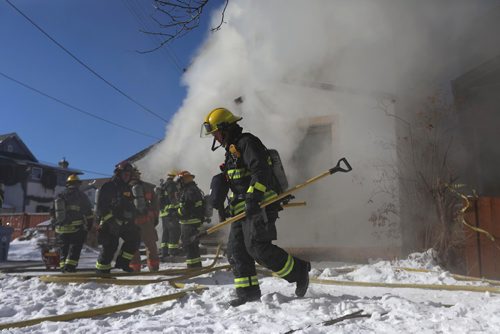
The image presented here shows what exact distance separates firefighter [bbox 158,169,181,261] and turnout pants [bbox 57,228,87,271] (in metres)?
1.70

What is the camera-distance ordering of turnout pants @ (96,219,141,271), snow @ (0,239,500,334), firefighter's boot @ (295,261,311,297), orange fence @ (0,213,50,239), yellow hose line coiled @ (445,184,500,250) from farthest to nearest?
orange fence @ (0,213,50,239) < turnout pants @ (96,219,141,271) < yellow hose line coiled @ (445,184,500,250) < firefighter's boot @ (295,261,311,297) < snow @ (0,239,500,334)

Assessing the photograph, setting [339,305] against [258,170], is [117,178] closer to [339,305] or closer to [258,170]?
[258,170]

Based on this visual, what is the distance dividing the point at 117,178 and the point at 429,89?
5390 mm

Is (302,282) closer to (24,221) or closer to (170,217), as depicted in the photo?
(170,217)

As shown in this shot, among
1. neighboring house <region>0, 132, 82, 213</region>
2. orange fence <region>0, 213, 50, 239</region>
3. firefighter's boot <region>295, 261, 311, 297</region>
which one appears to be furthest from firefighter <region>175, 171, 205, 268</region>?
neighboring house <region>0, 132, 82, 213</region>

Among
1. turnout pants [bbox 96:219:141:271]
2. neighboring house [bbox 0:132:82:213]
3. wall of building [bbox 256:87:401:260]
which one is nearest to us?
turnout pants [bbox 96:219:141:271]

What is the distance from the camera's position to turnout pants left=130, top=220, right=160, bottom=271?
20.7 feet

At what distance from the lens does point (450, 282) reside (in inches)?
172

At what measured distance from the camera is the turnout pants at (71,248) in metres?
5.89

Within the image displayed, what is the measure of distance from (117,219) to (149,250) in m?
1.06

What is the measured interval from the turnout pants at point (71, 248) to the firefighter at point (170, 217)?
1701 millimetres

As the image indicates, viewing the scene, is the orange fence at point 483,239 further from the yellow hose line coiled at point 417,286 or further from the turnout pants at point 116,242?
the turnout pants at point 116,242

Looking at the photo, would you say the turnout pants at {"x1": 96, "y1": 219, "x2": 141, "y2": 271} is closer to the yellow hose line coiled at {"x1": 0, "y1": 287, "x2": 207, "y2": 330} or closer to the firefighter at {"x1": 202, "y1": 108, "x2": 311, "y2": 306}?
the yellow hose line coiled at {"x1": 0, "y1": 287, "x2": 207, "y2": 330}

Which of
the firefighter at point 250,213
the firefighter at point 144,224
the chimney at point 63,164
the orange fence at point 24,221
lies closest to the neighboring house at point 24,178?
the chimney at point 63,164
